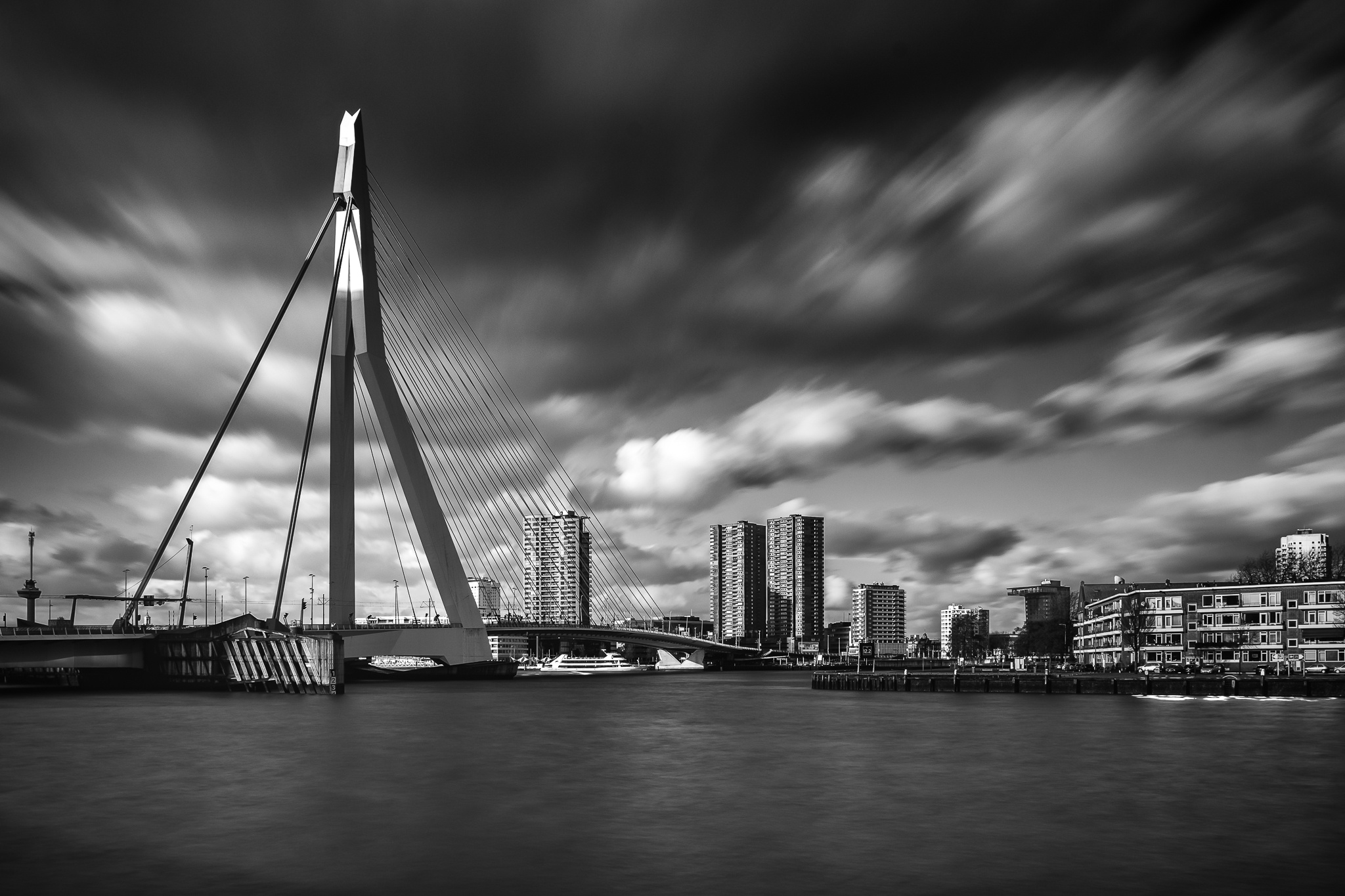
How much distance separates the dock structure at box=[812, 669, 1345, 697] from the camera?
6781 centimetres

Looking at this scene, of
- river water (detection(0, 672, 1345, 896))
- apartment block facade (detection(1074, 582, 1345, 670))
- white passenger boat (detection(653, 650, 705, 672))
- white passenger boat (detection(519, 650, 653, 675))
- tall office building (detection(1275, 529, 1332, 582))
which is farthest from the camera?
white passenger boat (detection(653, 650, 705, 672))

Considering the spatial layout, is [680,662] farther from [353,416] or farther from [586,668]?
[353,416]

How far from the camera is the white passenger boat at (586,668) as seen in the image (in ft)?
466

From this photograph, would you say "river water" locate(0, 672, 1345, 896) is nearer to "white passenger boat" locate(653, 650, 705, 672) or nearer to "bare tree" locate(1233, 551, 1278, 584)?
"bare tree" locate(1233, 551, 1278, 584)

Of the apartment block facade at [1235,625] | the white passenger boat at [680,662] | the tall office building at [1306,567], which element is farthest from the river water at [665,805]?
the white passenger boat at [680,662]

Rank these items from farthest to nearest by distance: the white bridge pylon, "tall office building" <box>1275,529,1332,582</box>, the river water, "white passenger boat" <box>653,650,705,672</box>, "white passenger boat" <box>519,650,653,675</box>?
1. "white passenger boat" <box>653,650,705,672</box>
2. "white passenger boat" <box>519,650,653,675</box>
3. "tall office building" <box>1275,529,1332,582</box>
4. the white bridge pylon
5. the river water

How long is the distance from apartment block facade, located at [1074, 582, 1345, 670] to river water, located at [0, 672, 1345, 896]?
42522 millimetres

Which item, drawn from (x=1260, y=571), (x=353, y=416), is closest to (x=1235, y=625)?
(x=1260, y=571)

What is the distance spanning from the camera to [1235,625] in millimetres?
94500

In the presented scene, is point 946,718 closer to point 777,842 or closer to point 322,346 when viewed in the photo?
point 777,842

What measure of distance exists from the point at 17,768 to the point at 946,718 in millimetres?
40673

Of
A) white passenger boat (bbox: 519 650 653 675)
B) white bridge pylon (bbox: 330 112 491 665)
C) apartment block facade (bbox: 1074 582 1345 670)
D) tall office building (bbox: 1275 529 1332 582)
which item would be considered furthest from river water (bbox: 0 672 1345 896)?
white passenger boat (bbox: 519 650 653 675)

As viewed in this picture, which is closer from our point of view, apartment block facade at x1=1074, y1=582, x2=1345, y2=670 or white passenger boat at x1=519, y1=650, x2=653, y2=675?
apartment block facade at x1=1074, y1=582, x2=1345, y2=670

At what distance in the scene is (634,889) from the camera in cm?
1750
